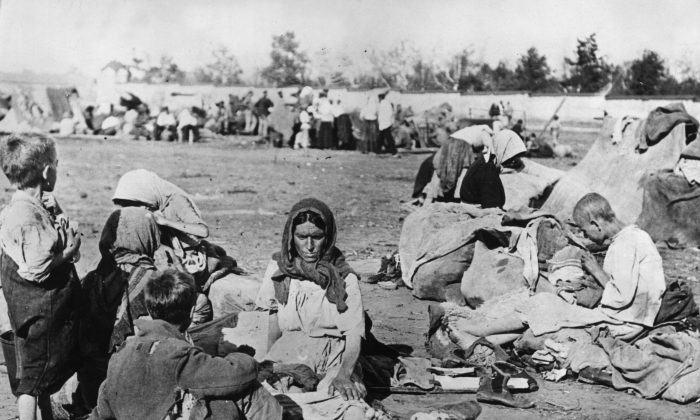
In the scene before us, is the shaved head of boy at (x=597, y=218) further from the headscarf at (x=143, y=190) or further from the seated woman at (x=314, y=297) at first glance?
the headscarf at (x=143, y=190)

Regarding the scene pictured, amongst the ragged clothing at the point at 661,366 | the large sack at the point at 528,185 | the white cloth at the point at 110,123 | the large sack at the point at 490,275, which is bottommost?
the ragged clothing at the point at 661,366

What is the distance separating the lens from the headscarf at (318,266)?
4.23 metres

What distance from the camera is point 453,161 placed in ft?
30.6

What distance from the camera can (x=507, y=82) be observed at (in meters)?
50.2

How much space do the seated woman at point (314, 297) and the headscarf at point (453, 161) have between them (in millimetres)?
5196

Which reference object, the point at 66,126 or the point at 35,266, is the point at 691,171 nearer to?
the point at 35,266

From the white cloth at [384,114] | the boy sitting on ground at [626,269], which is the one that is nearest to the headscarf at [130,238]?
the boy sitting on ground at [626,269]

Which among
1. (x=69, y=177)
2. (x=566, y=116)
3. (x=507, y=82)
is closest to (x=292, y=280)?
(x=69, y=177)

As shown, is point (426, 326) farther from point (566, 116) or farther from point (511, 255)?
point (566, 116)

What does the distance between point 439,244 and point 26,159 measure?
4136 millimetres

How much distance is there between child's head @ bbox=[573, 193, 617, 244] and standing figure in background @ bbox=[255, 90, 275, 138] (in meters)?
20.2

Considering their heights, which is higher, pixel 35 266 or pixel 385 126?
pixel 385 126

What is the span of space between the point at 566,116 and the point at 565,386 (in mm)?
35331

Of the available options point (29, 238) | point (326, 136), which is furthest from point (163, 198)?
point (326, 136)
